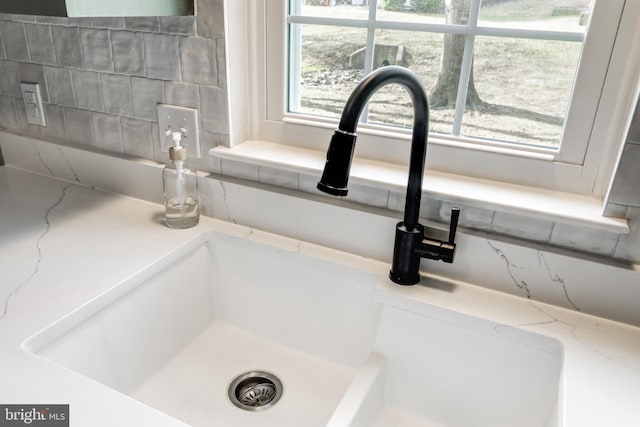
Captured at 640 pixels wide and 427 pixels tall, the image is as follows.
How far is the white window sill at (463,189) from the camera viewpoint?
767 millimetres

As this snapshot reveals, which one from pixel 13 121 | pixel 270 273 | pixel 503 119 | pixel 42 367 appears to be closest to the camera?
pixel 42 367

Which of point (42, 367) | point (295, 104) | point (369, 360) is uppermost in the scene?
point (295, 104)

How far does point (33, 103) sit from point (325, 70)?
78 centimetres

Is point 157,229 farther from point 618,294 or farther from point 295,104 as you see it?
point 618,294

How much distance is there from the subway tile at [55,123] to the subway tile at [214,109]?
44cm

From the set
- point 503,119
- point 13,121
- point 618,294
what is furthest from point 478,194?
point 13,121

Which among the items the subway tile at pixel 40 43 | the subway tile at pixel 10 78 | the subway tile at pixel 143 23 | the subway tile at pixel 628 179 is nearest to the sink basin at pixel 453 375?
the subway tile at pixel 628 179

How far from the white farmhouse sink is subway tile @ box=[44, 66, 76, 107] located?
521mm

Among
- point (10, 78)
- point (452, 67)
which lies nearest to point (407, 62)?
point (452, 67)

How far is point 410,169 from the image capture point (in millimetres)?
786

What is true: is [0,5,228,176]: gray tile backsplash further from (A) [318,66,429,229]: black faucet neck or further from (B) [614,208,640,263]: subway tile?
(B) [614,208,640,263]: subway tile

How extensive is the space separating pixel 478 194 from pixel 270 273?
445 millimetres

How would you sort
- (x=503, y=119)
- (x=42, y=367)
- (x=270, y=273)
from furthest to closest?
(x=270, y=273) < (x=503, y=119) < (x=42, y=367)

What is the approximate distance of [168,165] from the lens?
107 centimetres
